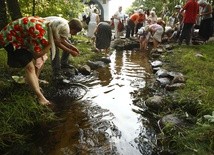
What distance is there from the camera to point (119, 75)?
736 cm

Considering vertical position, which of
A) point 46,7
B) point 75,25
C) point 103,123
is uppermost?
point 46,7

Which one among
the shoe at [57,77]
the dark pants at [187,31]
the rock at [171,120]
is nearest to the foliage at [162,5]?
the dark pants at [187,31]

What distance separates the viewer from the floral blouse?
156 inches

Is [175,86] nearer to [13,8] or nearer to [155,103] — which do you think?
[155,103]

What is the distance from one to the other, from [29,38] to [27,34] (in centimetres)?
7

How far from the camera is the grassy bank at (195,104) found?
10.3 ft

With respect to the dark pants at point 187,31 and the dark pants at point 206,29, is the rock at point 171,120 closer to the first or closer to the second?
the dark pants at point 187,31

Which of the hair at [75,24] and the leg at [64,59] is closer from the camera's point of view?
the hair at [75,24]

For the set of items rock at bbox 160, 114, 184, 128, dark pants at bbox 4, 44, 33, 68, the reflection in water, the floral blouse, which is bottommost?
the reflection in water

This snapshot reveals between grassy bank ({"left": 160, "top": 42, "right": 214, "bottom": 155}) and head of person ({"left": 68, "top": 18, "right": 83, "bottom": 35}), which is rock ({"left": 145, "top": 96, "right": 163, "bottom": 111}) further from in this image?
head of person ({"left": 68, "top": 18, "right": 83, "bottom": 35})

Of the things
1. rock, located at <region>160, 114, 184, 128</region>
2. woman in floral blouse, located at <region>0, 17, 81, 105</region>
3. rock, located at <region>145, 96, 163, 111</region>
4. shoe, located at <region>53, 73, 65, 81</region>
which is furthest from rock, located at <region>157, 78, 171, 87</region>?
woman in floral blouse, located at <region>0, 17, 81, 105</region>

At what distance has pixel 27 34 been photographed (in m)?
3.98

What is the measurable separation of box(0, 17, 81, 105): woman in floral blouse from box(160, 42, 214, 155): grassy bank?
7.62 ft

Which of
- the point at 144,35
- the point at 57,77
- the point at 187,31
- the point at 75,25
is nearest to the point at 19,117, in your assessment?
the point at 75,25
